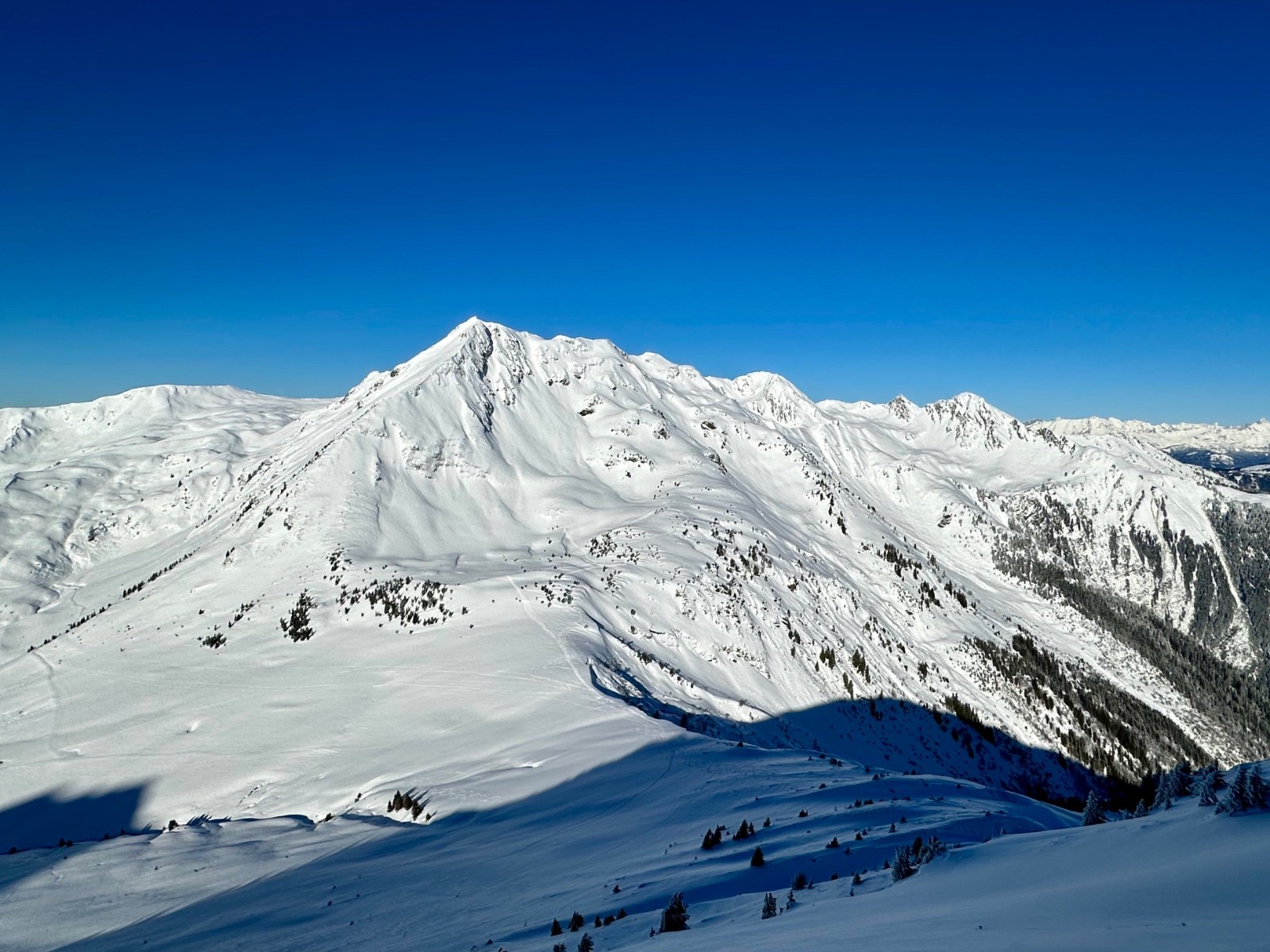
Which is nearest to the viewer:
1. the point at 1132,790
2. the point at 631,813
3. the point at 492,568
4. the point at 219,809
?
the point at 631,813

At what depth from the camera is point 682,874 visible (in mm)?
18359

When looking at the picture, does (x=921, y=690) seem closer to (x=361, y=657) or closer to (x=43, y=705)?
(x=361, y=657)

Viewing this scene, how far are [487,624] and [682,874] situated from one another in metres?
50.8

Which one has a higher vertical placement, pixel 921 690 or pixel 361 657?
pixel 361 657

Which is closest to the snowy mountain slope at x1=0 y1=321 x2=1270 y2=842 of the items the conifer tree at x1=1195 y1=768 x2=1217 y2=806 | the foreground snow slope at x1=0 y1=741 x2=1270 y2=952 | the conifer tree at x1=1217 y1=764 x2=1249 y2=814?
the foreground snow slope at x1=0 y1=741 x2=1270 y2=952

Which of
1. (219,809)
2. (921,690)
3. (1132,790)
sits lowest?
(1132,790)

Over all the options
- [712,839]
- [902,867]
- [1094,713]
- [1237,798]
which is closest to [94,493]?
[712,839]

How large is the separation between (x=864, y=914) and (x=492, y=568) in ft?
280

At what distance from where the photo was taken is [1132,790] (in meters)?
111

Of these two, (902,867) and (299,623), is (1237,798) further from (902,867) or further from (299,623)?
(299,623)

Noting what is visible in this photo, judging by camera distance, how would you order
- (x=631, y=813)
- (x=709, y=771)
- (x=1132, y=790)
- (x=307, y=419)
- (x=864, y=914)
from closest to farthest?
1. (x=864, y=914)
2. (x=631, y=813)
3. (x=709, y=771)
4. (x=1132, y=790)
5. (x=307, y=419)

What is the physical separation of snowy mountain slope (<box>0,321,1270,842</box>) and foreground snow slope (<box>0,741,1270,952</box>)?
536 centimetres

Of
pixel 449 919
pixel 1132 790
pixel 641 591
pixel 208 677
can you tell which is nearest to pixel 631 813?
pixel 449 919

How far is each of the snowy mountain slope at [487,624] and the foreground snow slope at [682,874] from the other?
17.6 feet
